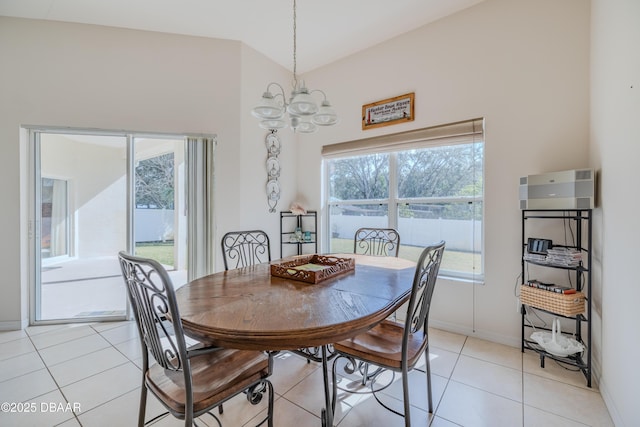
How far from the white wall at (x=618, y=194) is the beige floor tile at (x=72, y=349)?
3615 mm

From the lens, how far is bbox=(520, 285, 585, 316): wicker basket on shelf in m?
1.94

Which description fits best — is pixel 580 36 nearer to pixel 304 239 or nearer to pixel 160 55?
pixel 304 239

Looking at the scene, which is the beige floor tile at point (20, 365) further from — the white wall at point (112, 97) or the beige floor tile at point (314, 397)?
the beige floor tile at point (314, 397)

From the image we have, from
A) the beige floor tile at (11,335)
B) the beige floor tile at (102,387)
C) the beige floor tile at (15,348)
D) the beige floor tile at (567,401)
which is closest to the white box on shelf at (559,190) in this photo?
the beige floor tile at (567,401)

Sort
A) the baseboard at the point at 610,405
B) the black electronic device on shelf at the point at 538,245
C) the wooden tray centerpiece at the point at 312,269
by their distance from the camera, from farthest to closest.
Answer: the black electronic device on shelf at the point at 538,245, the wooden tray centerpiece at the point at 312,269, the baseboard at the point at 610,405

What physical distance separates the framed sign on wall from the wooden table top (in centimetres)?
184

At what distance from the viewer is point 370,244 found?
3.01 meters

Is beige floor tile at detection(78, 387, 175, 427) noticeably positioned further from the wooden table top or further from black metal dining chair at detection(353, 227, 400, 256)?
black metal dining chair at detection(353, 227, 400, 256)

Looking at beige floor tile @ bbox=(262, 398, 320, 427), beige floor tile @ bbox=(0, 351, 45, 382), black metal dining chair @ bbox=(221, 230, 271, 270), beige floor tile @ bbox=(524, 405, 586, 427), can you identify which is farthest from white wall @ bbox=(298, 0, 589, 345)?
beige floor tile @ bbox=(0, 351, 45, 382)

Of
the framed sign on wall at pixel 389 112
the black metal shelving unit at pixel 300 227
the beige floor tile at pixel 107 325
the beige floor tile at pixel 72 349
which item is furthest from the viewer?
the black metal shelving unit at pixel 300 227

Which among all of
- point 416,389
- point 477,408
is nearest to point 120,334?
point 416,389

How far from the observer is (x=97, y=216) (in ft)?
10.1

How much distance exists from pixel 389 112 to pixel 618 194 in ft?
6.61

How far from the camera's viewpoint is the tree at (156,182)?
313 centimetres
